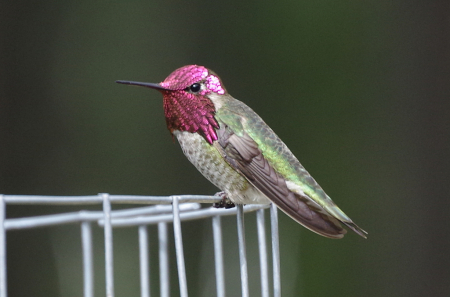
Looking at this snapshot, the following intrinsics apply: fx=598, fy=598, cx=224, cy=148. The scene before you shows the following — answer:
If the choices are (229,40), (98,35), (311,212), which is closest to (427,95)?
(229,40)

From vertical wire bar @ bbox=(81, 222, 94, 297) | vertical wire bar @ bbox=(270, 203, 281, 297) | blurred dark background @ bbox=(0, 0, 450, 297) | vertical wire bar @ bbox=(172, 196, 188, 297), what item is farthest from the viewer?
blurred dark background @ bbox=(0, 0, 450, 297)

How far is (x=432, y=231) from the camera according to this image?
4.38m

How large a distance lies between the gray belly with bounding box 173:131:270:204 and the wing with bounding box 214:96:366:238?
0.03 metres

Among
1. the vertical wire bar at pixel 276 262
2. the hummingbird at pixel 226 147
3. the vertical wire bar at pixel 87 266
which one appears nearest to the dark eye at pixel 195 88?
the hummingbird at pixel 226 147

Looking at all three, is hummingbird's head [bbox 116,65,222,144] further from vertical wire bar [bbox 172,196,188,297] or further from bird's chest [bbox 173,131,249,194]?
vertical wire bar [bbox 172,196,188,297]

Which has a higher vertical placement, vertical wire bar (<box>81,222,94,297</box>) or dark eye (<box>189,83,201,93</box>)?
dark eye (<box>189,83,201,93</box>)

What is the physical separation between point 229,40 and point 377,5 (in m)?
1.30

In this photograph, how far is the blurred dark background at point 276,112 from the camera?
14.0 feet

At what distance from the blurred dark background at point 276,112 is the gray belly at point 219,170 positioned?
1.79 m

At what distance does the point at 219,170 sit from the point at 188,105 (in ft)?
0.85

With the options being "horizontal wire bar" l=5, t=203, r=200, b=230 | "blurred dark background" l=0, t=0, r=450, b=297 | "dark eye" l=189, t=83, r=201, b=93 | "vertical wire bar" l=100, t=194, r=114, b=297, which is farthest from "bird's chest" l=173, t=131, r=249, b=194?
"blurred dark background" l=0, t=0, r=450, b=297

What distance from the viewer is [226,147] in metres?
2.14

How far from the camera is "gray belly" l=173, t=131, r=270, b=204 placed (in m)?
2.14

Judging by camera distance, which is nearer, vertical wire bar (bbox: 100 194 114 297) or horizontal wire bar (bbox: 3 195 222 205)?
horizontal wire bar (bbox: 3 195 222 205)
